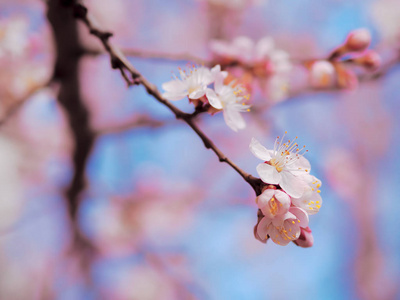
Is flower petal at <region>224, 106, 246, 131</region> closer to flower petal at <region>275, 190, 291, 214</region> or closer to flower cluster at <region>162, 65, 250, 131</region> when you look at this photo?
flower cluster at <region>162, 65, 250, 131</region>

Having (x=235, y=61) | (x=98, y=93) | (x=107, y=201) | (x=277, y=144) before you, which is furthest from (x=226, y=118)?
(x=98, y=93)

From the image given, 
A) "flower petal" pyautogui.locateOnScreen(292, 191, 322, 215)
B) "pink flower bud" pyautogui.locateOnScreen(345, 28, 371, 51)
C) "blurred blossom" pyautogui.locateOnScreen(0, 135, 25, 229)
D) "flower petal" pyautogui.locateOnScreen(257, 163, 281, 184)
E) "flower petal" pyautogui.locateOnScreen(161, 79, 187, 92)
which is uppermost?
"pink flower bud" pyautogui.locateOnScreen(345, 28, 371, 51)

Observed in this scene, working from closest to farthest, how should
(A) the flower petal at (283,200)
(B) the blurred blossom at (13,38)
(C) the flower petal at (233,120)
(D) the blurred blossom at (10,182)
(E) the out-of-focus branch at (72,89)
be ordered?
(A) the flower petal at (283,200)
(C) the flower petal at (233,120)
(E) the out-of-focus branch at (72,89)
(B) the blurred blossom at (13,38)
(D) the blurred blossom at (10,182)

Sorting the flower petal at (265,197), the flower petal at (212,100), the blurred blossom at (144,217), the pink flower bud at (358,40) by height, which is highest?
the pink flower bud at (358,40)

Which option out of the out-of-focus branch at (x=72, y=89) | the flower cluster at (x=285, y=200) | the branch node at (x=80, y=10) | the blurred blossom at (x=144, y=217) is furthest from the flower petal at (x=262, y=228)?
the blurred blossom at (x=144, y=217)

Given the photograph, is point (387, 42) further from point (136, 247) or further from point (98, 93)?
point (136, 247)

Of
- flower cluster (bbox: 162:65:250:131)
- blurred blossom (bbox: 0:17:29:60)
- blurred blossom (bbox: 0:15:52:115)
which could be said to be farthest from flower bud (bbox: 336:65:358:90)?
blurred blossom (bbox: 0:17:29:60)

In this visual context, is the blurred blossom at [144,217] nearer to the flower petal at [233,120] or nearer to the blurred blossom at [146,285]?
the blurred blossom at [146,285]
